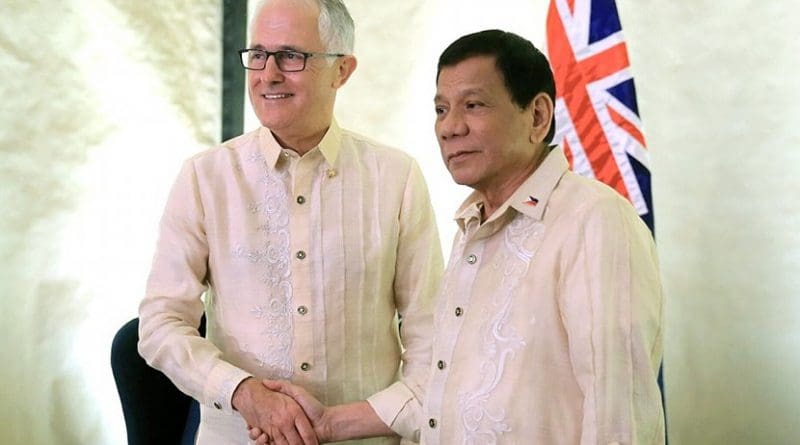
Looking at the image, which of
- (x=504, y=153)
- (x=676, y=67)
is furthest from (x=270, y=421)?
(x=676, y=67)

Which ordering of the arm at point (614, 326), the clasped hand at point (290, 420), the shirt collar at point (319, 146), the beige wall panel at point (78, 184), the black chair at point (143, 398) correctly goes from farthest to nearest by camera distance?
the beige wall panel at point (78, 184) < the black chair at point (143, 398) < the shirt collar at point (319, 146) < the clasped hand at point (290, 420) < the arm at point (614, 326)

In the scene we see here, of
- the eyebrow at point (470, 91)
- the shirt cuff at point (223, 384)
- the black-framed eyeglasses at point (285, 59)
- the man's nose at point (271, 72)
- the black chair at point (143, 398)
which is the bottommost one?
the black chair at point (143, 398)

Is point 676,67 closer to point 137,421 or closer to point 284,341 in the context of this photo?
point 284,341

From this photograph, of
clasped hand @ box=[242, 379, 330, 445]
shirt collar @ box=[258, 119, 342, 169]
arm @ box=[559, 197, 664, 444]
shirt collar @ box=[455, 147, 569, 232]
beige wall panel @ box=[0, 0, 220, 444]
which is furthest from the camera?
beige wall panel @ box=[0, 0, 220, 444]

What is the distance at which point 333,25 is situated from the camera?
57.9 inches

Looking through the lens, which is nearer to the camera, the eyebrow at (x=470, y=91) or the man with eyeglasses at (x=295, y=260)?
the eyebrow at (x=470, y=91)

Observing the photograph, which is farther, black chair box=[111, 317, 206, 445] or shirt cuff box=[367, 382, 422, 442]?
black chair box=[111, 317, 206, 445]

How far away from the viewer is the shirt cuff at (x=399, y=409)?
4.67 feet

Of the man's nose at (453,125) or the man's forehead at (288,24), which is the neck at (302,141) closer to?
the man's forehead at (288,24)

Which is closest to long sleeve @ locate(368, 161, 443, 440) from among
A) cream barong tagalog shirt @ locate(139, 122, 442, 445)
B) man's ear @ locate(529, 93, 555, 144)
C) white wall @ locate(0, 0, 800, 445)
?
cream barong tagalog shirt @ locate(139, 122, 442, 445)

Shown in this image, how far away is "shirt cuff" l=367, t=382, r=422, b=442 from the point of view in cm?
142

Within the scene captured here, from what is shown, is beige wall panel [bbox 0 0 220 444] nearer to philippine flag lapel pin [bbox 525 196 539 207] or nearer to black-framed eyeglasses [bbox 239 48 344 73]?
black-framed eyeglasses [bbox 239 48 344 73]

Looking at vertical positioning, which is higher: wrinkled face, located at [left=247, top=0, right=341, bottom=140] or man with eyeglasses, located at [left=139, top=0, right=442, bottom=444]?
wrinkled face, located at [left=247, top=0, right=341, bottom=140]

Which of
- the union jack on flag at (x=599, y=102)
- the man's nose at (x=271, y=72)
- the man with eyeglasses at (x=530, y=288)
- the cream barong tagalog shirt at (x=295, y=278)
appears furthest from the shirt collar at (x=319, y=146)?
the union jack on flag at (x=599, y=102)
